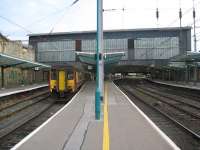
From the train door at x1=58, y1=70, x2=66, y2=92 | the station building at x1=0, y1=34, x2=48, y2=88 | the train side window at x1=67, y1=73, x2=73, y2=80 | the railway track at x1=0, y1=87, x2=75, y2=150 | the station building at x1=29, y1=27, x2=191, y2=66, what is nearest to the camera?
the railway track at x1=0, y1=87, x2=75, y2=150

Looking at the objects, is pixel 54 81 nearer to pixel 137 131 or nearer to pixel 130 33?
pixel 137 131

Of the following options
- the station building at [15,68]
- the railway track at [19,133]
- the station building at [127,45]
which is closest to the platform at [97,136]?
the railway track at [19,133]

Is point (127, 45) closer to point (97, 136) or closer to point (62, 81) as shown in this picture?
point (62, 81)

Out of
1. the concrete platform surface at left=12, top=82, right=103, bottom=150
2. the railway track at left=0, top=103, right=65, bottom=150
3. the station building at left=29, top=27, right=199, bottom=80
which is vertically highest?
the station building at left=29, top=27, right=199, bottom=80

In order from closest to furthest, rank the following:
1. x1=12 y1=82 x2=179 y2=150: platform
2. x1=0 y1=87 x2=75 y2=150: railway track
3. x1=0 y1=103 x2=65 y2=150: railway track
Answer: x1=12 y1=82 x2=179 y2=150: platform
x1=0 y1=103 x2=65 y2=150: railway track
x1=0 y1=87 x2=75 y2=150: railway track

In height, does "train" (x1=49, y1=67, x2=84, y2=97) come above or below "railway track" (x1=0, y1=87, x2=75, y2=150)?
above

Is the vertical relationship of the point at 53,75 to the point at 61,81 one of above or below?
above

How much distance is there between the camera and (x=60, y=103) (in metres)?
29.5

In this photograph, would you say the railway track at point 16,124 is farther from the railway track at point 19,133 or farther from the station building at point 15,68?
the station building at point 15,68

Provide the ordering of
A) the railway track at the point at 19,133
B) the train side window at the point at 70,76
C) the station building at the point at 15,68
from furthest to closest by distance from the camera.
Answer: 1. the station building at the point at 15,68
2. the train side window at the point at 70,76
3. the railway track at the point at 19,133

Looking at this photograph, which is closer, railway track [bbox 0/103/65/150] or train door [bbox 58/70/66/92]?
railway track [bbox 0/103/65/150]

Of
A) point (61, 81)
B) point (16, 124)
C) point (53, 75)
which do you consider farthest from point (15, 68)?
point (16, 124)

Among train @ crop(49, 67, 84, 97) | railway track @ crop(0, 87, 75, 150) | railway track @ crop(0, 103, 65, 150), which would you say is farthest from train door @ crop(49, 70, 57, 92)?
railway track @ crop(0, 103, 65, 150)

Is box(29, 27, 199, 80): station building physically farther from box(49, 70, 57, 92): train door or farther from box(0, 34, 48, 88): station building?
box(49, 70, 57, 92): train door
